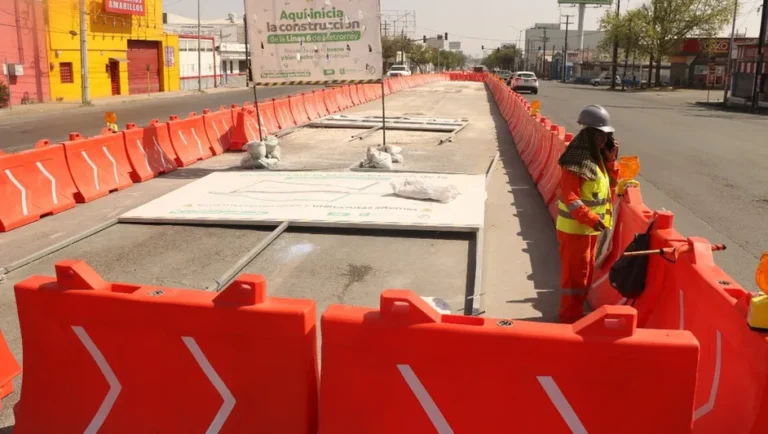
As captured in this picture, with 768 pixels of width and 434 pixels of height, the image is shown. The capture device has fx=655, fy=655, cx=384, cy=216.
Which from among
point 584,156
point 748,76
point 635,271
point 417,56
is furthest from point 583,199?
point 417,56

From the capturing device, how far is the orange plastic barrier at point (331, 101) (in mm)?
25805

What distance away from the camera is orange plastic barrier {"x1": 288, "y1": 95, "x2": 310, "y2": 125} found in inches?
829

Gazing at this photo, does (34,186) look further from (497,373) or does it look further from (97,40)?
(97,40)

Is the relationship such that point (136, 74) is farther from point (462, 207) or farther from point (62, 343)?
point (62, 343)

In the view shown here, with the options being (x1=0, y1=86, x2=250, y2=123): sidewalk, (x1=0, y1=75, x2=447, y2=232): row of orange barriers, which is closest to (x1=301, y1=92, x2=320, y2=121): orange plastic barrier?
(x1=0, y1=75, x2=447, y2=232): row of orange barriers

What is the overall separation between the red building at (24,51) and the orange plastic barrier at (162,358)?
34359 mm

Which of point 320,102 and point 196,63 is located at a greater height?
point 196,63

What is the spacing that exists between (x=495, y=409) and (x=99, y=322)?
2009 mm

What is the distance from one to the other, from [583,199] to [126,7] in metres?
44.7

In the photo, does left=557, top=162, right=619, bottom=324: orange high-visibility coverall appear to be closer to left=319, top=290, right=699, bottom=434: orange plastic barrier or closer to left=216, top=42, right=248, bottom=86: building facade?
left=319, top=290, right=699, bottom=434: orange plastic barrier

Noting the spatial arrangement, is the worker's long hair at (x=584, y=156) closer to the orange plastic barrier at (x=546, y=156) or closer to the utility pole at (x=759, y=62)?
the orange plastic barrier at (x=546, y=156)

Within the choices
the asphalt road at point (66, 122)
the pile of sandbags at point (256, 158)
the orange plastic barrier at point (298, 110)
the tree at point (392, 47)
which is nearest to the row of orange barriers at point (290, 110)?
the orange plastic barrier at point (298, 110)

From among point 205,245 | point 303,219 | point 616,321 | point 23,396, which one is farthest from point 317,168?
point 616,321

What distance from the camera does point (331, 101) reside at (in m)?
26.6
